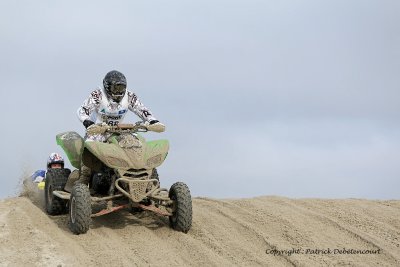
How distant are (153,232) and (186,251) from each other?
1002 mm

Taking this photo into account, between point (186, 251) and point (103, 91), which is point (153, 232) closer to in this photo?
point (186, 251)

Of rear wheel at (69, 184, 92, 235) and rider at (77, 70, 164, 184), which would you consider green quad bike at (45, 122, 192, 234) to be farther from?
rider at (77, 70, 164, 184)

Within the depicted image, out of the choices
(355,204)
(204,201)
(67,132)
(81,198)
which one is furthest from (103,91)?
(355,204)

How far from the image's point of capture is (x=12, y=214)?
384 inches

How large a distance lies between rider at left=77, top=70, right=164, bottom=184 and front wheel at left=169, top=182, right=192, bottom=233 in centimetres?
131

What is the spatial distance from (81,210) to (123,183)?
777 mm

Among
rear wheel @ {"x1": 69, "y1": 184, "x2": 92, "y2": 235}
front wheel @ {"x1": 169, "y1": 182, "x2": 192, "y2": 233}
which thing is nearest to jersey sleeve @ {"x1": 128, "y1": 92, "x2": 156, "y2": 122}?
front wheel @ {"x1": 169, "y1": 182, "x2": 192, "y2": 233}

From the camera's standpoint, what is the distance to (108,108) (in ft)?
32.9

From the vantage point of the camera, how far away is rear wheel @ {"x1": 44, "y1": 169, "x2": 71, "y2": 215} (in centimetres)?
993

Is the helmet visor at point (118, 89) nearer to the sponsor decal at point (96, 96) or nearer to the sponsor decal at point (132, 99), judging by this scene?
the sponsor decal at point (96, 96)

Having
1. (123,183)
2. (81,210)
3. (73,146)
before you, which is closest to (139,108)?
(73,146)

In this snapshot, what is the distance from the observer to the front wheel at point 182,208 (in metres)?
8.72

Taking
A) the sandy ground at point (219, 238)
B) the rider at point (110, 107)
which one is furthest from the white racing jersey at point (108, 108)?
the sandy ground at point (219, 238)

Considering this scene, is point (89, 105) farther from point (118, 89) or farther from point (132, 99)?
point (132, 99)
